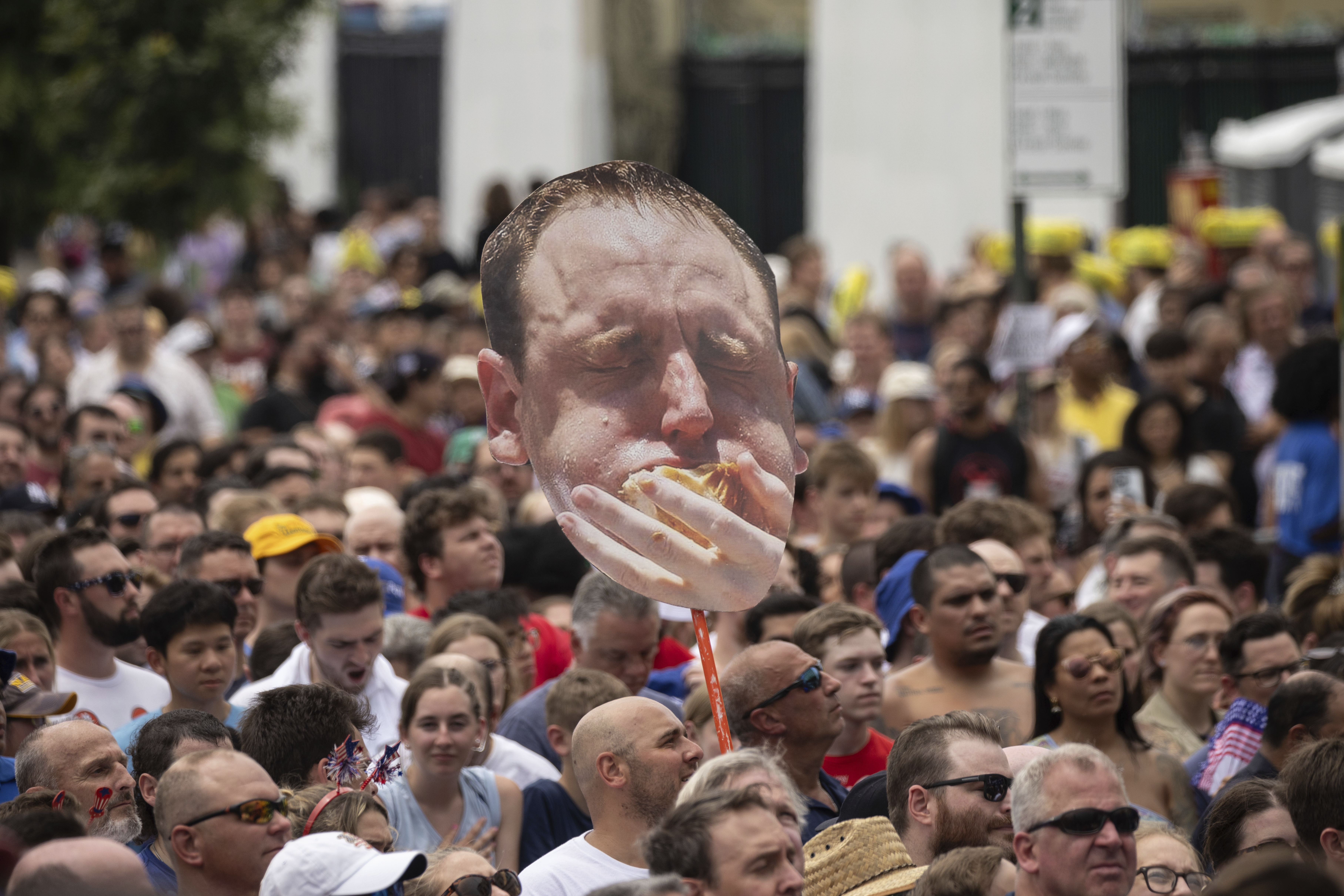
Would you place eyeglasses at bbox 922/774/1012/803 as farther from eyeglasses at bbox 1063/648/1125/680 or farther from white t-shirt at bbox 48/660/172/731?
white t-shirt at bbox 48/660/172/731

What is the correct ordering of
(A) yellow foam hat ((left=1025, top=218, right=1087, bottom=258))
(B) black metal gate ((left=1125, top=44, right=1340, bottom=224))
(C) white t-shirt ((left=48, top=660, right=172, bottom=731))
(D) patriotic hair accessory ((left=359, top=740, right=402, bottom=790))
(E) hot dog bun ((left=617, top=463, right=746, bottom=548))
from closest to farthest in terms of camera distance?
1. (E) hot dog bun ((left=617, top=463, right=746, bottom=548))
2. (D) patriotic hair accessory ((left=359, top=740, right=402, bottom=790))
3. (C) white t-shirt ((left=48, top=660, right=172, bottom=731))
4. (A) yellow foam hat ((left=1025, top=218, right=1087, bottom=258))
5. (B) black metal gate ((left=1125, top=44, right=1340, bottom=224))

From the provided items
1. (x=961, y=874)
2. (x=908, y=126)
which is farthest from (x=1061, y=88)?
(x=908, y=126)

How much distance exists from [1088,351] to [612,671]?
17.1 ft

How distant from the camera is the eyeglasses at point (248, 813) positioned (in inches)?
170

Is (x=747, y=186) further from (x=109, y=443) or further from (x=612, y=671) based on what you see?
(x=612, y=671)

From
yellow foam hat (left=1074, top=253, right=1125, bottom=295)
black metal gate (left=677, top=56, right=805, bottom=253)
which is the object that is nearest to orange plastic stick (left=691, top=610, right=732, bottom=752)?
yellow foam hat (left=1074, top=253, right=1125, bottom=295)

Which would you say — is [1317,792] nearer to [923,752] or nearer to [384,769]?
[923,752]

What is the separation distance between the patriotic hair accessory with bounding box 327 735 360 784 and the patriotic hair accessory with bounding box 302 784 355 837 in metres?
0.34

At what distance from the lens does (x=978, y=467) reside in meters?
9.63

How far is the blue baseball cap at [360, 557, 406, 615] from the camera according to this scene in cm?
755

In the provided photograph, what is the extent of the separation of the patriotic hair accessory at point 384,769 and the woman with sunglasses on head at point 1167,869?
6.40 feet

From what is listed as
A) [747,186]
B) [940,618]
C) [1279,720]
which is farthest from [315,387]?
[747,186]

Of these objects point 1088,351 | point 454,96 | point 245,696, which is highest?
point 454,96

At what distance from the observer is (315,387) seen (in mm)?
12852
